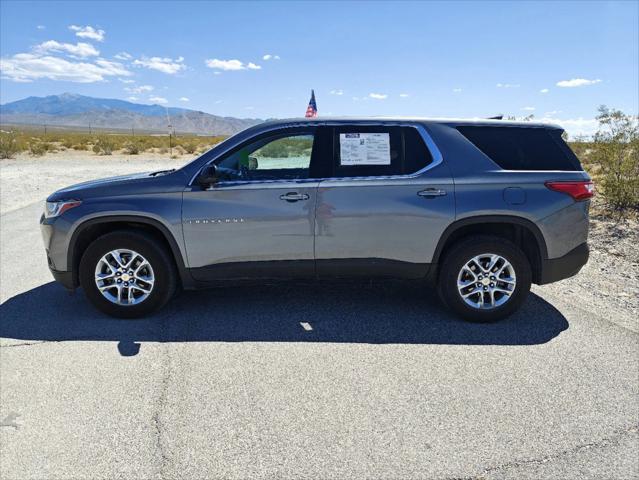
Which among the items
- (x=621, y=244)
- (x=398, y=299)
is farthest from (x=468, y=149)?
(x=621, y=244)

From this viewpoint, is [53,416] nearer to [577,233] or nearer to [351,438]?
[351,438]

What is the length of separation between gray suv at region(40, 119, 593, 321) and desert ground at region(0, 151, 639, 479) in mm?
428

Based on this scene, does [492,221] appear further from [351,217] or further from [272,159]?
[272,159]

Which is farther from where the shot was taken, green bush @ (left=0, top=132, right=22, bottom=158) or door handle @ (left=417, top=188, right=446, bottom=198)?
green bush @ (left=0, top=132, right=22, bottom=158)

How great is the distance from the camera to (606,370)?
12.2ft

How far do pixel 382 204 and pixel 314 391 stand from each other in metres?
1.80

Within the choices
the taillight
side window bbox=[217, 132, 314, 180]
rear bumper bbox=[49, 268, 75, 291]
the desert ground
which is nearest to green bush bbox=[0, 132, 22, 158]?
the desert ground

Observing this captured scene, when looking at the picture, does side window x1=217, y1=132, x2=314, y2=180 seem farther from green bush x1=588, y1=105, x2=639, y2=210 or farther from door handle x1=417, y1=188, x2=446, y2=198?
green bush x1=588, y1=105, x2=639, y2=210

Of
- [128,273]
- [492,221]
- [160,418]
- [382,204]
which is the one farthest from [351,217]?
[160,418]

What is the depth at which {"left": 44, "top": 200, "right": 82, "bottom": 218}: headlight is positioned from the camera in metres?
4.59

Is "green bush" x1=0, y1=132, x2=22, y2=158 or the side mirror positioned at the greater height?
Answer: "green bush" x1=0, y1=132, x2=22, y2=158

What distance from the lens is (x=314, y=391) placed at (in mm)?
3396

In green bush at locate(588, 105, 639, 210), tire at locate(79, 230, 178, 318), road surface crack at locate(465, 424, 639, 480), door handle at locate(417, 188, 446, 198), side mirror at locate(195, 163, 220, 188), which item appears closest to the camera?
road surface crack at locate(465, 424, 639, 480)

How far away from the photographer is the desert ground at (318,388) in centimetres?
269
